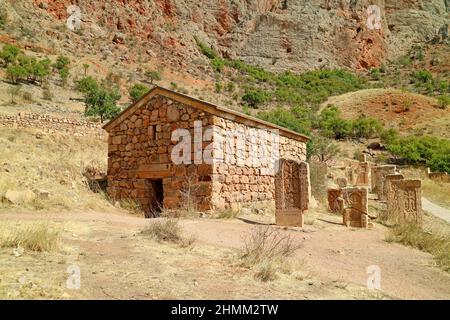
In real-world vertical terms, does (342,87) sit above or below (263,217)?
above

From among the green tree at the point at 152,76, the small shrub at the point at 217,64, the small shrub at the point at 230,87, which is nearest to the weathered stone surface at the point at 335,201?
the green tree at the point at 152,76

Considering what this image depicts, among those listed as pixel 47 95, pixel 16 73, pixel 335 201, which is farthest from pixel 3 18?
pixel 335 201

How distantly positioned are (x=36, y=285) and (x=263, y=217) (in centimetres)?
816

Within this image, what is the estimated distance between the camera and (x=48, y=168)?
12.5m

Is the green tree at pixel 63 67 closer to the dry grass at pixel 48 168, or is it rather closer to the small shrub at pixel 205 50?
the dry grass at pixel 48 168

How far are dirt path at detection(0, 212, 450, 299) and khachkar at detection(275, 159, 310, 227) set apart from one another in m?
0.48

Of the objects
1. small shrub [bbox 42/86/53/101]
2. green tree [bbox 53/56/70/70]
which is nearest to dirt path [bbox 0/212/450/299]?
small shrub [bbox 42/86/53/101]

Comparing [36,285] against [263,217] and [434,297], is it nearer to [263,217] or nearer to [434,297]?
[434,297]

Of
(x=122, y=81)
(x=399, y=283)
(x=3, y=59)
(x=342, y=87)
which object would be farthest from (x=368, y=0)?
(x=399, y=283)

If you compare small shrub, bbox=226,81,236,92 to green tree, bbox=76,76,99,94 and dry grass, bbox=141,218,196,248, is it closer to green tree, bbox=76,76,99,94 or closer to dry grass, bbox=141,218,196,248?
green tree, bbox=76,76,99,94

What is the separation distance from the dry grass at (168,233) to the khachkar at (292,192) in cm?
396

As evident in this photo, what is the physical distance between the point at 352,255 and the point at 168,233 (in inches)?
132

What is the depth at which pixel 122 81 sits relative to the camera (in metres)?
38.9

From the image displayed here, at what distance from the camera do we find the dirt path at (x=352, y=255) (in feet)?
17.7
